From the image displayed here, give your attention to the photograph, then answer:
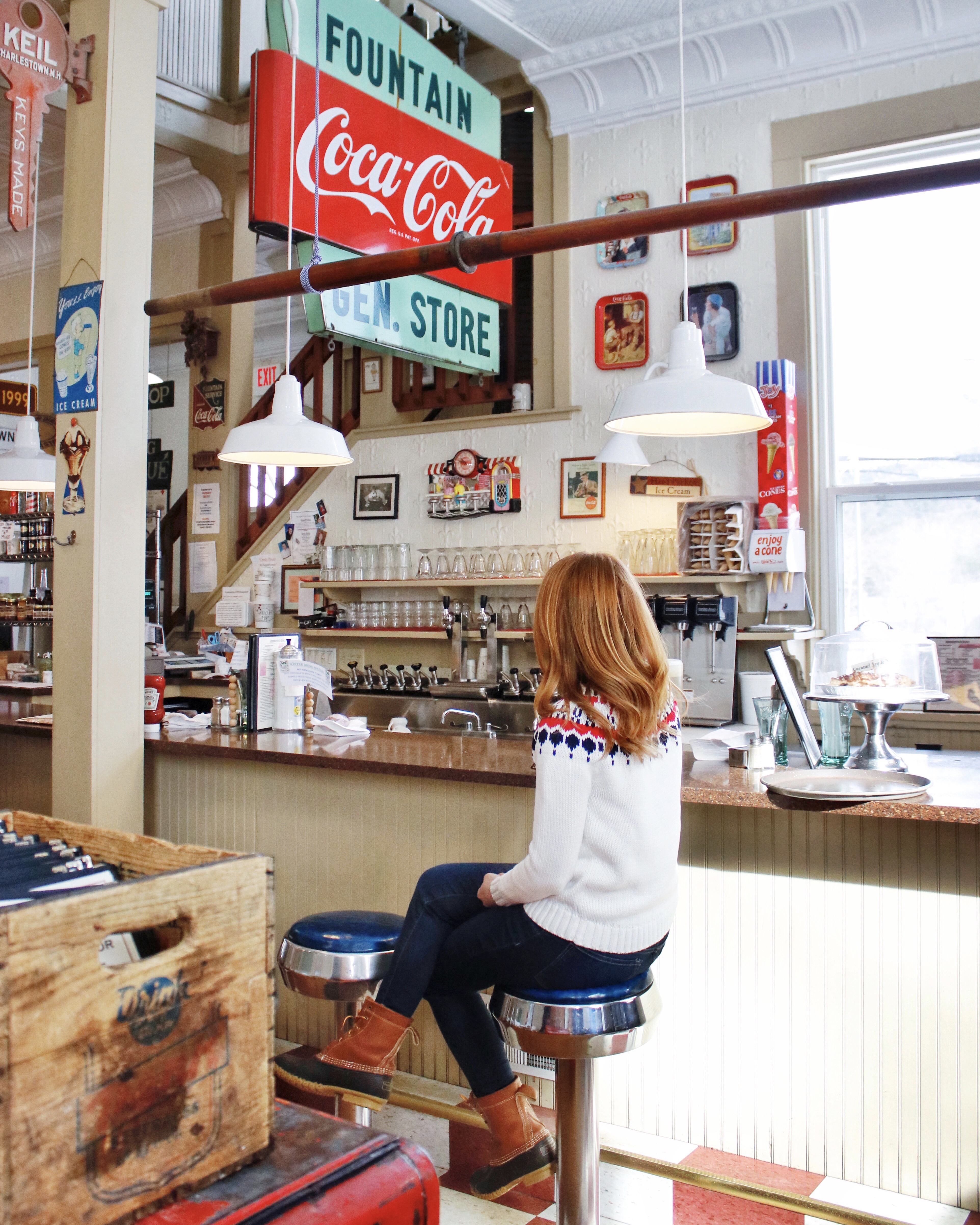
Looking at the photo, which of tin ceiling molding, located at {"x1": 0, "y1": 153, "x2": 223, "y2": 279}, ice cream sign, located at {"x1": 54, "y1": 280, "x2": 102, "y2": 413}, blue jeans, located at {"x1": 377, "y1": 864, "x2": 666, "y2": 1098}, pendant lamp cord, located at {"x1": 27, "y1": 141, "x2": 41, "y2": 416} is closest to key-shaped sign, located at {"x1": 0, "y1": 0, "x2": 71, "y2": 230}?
pendant lamp cord, located at {"x1": 27, "y1": 141, "x2": 41, "y2": 416}

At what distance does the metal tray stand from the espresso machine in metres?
2.41

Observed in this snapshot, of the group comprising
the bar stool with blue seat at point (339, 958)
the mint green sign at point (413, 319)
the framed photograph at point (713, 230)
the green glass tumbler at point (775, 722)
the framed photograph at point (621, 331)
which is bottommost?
the bar stool with blue seat at point (339, 958)

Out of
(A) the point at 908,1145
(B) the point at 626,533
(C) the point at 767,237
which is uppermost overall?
(C) the point at 767,237

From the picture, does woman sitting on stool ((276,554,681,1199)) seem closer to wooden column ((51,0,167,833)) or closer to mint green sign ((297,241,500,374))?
wooden column ((51,0,167,833))

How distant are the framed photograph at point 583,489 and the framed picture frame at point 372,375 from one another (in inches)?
60.4

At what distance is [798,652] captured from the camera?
5.25m

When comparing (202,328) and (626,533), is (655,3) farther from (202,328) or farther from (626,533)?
(202,328)

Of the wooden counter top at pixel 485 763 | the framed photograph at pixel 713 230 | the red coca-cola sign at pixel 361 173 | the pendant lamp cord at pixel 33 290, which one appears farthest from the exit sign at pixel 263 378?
the wooden counter top at pixel 485 763

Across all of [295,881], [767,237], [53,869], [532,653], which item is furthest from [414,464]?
[53,869]

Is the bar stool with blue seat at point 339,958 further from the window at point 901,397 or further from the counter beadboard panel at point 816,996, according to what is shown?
the window at point 901,397

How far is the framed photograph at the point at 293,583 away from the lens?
22.6 ft

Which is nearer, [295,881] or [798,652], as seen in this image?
[295,881]

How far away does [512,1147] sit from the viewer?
229 cm

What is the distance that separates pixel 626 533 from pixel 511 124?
2.71 metres
